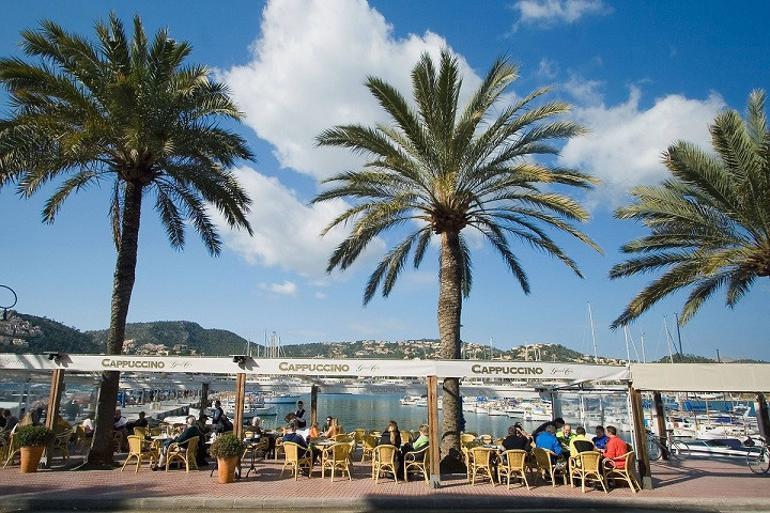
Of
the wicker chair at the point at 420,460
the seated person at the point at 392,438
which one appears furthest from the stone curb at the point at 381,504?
the seated person at the point at 392,438

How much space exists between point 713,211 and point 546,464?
9705mm

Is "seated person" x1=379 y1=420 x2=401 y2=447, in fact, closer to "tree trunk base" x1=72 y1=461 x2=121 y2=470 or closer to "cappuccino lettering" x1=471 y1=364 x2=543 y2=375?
"cappuccino lettering" x1=471 y1=364 x2=543 y2=375

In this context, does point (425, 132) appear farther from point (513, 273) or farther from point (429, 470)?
point (429, 470)

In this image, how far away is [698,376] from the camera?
1313 cm

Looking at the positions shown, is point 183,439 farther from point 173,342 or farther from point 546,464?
point 173,342

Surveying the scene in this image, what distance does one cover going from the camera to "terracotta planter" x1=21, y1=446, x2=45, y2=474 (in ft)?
44.8

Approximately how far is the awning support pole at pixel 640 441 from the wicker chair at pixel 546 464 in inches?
72.3

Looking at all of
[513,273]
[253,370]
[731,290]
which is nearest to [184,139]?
[253,370]

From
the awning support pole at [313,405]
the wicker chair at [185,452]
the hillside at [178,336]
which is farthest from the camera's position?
the hillside at [178,336]

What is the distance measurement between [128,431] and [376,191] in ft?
40.7

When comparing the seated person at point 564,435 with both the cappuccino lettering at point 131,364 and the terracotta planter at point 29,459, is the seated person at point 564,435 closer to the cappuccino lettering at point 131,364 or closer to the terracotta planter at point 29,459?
the cappuccino lettering at point 131,364

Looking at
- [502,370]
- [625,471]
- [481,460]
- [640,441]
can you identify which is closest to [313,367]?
[481,460]

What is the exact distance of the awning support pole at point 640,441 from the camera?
41.7 ft

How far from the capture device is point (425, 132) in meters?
15.8
